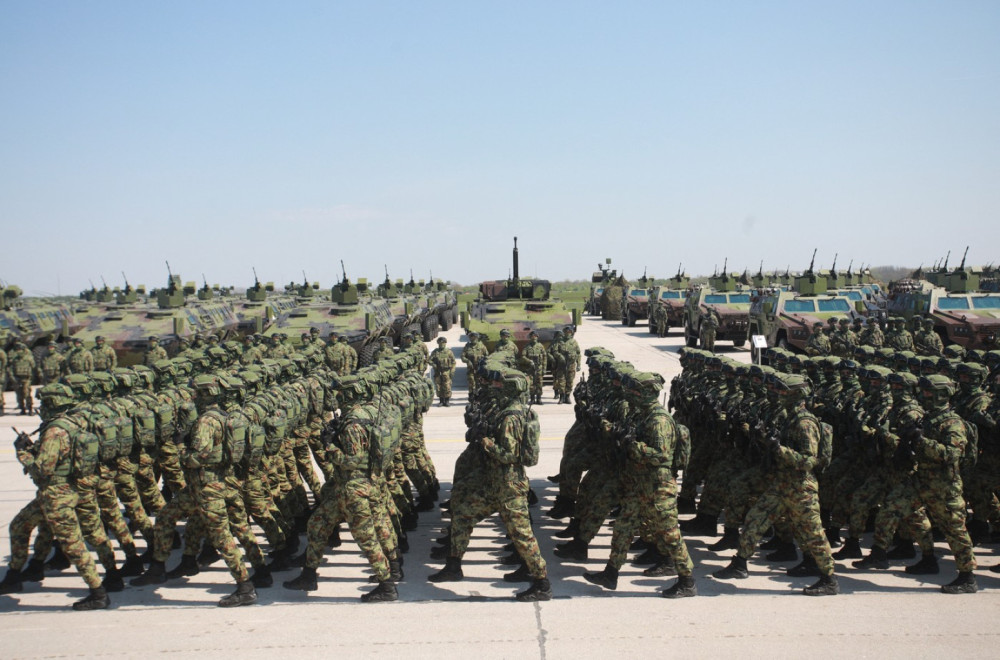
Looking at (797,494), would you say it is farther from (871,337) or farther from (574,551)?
(871,337)

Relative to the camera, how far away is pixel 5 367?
1437 centimetres

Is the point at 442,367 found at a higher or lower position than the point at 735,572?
higher

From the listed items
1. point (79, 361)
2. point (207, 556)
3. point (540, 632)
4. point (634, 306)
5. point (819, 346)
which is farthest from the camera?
point (634, 306)

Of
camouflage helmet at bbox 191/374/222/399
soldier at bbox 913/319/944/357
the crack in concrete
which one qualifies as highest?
camouflage helmet at bbox 191/374/222/399

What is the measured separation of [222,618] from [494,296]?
47.2 feet

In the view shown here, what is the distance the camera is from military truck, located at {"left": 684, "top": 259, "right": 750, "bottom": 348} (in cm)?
2116

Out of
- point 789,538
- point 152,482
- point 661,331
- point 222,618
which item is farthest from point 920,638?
point 661,331

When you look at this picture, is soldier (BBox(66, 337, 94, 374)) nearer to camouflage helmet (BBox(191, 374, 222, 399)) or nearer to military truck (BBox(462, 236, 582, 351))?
military truck (BBox(462, 236, 582, 351))

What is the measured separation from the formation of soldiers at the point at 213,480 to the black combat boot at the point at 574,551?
1.28 metres

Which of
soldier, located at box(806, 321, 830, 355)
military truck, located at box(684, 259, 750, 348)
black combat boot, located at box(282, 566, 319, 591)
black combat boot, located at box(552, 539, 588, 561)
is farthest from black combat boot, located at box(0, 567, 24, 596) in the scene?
military truck, located at box(684, 259, 750, 348)

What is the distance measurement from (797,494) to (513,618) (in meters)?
2.10

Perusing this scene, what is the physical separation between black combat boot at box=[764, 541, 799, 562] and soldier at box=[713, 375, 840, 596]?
526 millimetres

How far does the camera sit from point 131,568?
20.0ft

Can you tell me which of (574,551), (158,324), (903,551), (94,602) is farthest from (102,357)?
(903,551)
